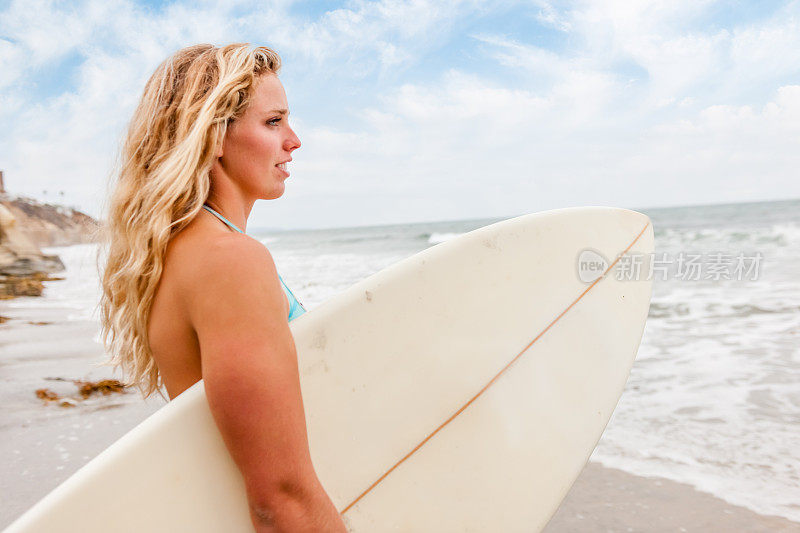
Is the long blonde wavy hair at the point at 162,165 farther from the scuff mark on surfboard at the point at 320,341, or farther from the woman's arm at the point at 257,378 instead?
the scuff mark on surfboard at the point at 320,341

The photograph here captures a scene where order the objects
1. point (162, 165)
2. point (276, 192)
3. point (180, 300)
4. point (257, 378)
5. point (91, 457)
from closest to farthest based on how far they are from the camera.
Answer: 1. point (257, 378)
2. point (180, 300)
3. point (162, 165)
4. point (276, 192)
5. point (91, 457)

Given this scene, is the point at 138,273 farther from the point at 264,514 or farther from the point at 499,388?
the point at 499,388

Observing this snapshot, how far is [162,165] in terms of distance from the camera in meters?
1.03

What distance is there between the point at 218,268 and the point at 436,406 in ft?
2.64

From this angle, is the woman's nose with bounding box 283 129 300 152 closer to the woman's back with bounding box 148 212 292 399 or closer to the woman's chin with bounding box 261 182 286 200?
the woman's chin with bounding box 261 182 286 200

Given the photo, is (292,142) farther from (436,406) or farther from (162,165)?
(436,406)

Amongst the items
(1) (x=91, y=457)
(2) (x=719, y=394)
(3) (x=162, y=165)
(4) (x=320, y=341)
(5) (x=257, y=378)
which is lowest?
(1) (x=91, y=457)

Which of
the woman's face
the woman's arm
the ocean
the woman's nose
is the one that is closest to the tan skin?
the woman's arm

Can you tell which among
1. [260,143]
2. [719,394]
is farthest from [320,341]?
[719,394]

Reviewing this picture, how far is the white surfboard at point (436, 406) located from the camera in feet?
3.43

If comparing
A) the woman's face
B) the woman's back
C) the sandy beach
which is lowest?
the sandy beach

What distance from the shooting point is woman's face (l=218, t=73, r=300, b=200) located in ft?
3.53

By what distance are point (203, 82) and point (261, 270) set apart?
Answer: 1.55ft

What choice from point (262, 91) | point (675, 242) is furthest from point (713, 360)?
point (675, 242)
